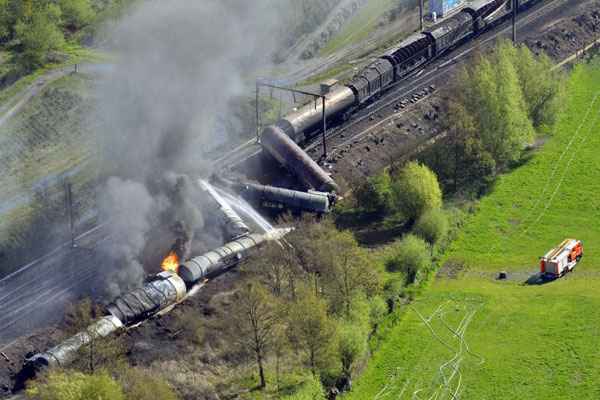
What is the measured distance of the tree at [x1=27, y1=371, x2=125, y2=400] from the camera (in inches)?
2397

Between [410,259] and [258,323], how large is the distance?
16627mm

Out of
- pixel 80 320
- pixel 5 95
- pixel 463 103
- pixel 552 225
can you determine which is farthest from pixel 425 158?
pixel 5 95

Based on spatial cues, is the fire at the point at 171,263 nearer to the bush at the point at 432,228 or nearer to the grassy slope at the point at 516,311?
Result: the grassy slope at the point at 516,311

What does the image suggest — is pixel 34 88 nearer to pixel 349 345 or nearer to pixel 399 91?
pixel 399 91

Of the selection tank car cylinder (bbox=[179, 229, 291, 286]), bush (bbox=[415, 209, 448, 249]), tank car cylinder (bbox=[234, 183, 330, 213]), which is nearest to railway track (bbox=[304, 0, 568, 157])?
tank car cylinder (bbox=[234, 183, 330, 213])

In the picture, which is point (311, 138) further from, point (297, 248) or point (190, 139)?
point (297, 248)

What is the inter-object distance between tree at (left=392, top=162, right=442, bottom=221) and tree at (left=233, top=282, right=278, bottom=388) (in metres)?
21.5

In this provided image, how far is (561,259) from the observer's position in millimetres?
84188

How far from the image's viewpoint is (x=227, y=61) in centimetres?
11531

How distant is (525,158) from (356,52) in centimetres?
3162

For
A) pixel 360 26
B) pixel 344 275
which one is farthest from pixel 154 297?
pixel 360 26

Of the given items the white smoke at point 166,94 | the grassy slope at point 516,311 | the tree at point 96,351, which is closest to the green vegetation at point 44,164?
the white smoke at point 166,94

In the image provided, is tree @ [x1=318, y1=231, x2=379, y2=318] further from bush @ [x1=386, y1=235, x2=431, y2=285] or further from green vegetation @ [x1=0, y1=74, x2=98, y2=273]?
green vegetation @ [x1=0, y1=74, x2=98, y2=273]

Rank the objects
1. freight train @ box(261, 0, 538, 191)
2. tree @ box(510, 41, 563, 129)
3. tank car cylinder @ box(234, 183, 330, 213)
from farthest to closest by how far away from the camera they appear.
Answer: tree @ box(510, 41, 563, 129) → freight train @ box(261, 0, 538, 191) → tank car cylinder @ box(234, 183, 330, 213)
